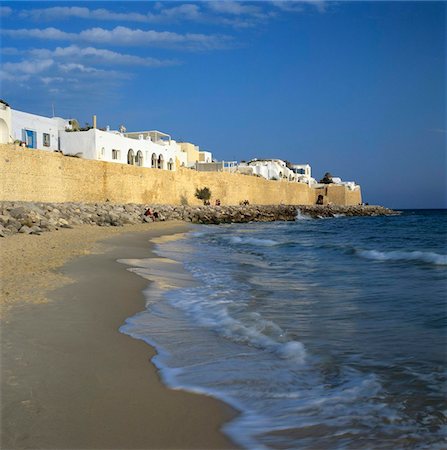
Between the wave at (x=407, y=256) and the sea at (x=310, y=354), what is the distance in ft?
10.4

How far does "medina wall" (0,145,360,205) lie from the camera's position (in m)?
19.2

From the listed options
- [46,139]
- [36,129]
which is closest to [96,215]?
[36,129]

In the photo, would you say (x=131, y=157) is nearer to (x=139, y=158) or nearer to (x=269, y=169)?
(x=139, y=158)

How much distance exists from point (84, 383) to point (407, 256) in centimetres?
1023

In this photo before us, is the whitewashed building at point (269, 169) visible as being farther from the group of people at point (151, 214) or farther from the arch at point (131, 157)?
the group of people at point (151, 214)

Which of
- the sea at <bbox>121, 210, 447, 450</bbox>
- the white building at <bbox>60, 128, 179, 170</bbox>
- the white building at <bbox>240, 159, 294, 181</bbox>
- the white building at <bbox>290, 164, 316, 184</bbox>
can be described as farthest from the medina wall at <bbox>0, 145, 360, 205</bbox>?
the white building at <bbox>290, 164, 316, 184</bbox>

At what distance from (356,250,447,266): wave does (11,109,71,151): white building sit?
19.5 metres

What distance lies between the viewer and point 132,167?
94.4 feet

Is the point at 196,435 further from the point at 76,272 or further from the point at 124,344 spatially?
the point at 76,272

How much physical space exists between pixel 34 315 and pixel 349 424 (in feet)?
9.57

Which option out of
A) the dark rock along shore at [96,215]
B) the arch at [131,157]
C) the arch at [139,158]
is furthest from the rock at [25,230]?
the arch at [139,158]

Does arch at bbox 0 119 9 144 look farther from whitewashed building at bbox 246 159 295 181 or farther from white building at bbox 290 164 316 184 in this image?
white building at bbox 290 164 316 184

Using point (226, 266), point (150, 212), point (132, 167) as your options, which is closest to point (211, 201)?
point (132, 167)

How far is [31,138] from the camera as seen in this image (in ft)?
85.1
